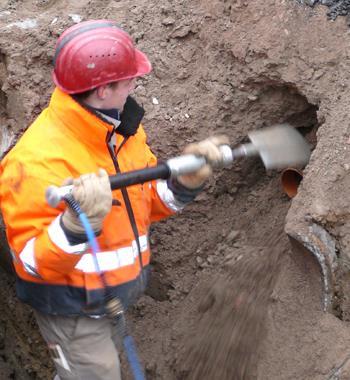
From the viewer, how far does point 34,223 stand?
284 cm

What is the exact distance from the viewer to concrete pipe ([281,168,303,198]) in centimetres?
379

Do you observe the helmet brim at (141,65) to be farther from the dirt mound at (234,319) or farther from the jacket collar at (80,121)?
the dirt mound at (234,319)

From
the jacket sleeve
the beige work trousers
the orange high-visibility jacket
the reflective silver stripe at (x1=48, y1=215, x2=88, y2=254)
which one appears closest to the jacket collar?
the orange high-visibility jacket

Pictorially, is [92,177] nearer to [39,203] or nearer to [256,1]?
[39,203]

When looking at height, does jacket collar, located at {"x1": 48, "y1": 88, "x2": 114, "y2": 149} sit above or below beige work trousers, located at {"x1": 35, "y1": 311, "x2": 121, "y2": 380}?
above

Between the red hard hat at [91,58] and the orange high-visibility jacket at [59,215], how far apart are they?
10 cm

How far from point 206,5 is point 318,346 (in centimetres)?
215

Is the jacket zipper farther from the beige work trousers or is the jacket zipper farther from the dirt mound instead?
the dirt mound

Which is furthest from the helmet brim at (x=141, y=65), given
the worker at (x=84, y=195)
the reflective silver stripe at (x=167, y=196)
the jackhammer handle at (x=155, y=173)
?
the reflective silver stripe at (x=167, y=196)

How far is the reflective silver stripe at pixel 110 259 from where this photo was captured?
3.00 metres

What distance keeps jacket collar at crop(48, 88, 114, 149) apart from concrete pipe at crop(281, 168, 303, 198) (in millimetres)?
1219

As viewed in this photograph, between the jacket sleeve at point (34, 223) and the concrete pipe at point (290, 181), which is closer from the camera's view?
the jacket sleeve at point (34, 223)

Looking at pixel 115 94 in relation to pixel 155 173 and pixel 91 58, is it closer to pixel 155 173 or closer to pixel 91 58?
pixel 91 58

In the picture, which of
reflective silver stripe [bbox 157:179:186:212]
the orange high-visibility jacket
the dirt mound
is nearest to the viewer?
the orange high-visibility jacket
